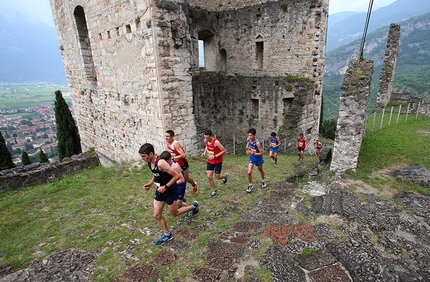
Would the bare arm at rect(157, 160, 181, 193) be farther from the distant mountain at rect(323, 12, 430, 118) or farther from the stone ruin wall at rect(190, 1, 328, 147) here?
the distant mountain at rect(323, 12, 430, 118)

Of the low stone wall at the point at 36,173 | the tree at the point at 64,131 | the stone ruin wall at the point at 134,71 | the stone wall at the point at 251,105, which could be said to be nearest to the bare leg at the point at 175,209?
the stone ruin wall at the point at 134,71

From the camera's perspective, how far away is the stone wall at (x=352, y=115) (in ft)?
22.0

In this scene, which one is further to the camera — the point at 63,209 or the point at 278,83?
the point at 278,83

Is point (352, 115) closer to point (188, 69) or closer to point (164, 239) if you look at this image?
point (188, 69)

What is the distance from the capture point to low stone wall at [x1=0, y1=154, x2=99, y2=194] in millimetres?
8199

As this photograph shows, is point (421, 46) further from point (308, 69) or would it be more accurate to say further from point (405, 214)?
point (405, 214)

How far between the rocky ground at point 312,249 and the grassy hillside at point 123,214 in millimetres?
161

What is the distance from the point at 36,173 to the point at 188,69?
6.39 meters

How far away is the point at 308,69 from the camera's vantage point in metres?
12.8

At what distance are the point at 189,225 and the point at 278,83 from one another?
1016 cm

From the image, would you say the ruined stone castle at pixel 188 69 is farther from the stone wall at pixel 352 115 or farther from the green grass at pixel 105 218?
the stone wall at pixel 352 115

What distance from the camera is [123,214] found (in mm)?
5484

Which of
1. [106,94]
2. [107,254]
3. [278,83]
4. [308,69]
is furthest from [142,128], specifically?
[308,69]

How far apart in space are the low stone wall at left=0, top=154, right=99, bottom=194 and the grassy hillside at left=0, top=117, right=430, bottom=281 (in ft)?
1.47
